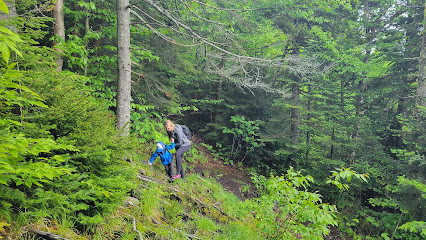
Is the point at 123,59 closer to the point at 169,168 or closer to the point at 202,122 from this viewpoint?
the point at 169,168

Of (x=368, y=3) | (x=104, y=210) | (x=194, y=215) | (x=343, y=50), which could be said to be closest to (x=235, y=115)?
(x=343, y=50)

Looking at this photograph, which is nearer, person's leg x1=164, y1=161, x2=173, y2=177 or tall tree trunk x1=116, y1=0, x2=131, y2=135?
tall tree trunk x1=116, y1=0, x2=131, y2=135

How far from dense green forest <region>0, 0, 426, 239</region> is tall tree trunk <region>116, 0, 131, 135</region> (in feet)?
0.08

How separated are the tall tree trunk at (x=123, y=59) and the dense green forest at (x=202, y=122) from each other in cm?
2

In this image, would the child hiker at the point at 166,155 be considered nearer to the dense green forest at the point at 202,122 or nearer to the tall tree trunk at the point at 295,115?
the dense green forest at the point at 202,122

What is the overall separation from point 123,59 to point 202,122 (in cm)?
988

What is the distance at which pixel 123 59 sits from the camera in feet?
17.4

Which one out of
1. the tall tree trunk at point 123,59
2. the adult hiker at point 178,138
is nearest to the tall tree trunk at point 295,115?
the adult hiker at point 178,138

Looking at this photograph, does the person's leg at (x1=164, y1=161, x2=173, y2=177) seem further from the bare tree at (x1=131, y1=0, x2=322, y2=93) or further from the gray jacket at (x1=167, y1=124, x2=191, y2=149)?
the bare tree at (x1=131, y1=0, x2=322, y2=93)

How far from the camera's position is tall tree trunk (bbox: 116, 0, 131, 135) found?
520cm

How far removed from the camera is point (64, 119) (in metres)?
2.64

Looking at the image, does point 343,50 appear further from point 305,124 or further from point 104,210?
point 104,210

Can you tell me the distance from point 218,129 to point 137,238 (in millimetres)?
11378

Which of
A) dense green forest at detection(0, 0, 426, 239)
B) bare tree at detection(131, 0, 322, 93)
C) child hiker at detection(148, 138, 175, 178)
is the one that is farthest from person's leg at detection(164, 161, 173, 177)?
bare tree at detection(131, 0, 322, 93)
